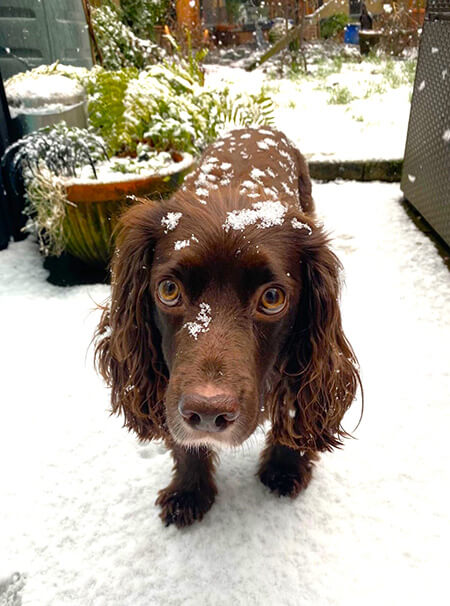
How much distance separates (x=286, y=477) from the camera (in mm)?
1921

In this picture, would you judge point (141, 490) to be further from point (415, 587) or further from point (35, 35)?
point (35, 35)

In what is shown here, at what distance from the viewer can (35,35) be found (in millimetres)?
4066

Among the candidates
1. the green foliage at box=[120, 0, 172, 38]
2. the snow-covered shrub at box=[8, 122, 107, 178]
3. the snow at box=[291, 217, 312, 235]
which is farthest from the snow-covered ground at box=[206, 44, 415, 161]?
the snow at box=[291, 217, 312, 235]

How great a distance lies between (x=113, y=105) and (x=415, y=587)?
3780mm

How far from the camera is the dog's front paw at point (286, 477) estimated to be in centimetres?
191

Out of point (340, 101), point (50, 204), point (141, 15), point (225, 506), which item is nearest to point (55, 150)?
point (50, 204)

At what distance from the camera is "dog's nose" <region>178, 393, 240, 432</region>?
3.81 ft

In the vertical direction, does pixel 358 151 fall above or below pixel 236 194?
below

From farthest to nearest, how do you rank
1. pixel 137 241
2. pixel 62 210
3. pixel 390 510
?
1. pixel 62 210
2. pixel 390 510
3. pixel 137 241

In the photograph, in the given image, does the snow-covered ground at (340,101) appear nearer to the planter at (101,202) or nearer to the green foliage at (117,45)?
the green foliage at (117,45)

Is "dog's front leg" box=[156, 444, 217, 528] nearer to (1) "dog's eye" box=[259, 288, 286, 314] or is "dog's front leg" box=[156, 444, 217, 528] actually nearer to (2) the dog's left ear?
(2) the dog's left ear

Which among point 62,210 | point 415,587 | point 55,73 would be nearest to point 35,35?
point 55,73

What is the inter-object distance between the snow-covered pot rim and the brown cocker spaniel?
1293 millimetres

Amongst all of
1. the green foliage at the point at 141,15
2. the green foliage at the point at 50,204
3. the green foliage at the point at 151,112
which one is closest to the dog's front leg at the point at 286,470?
the green foliage at the point at 50,204
